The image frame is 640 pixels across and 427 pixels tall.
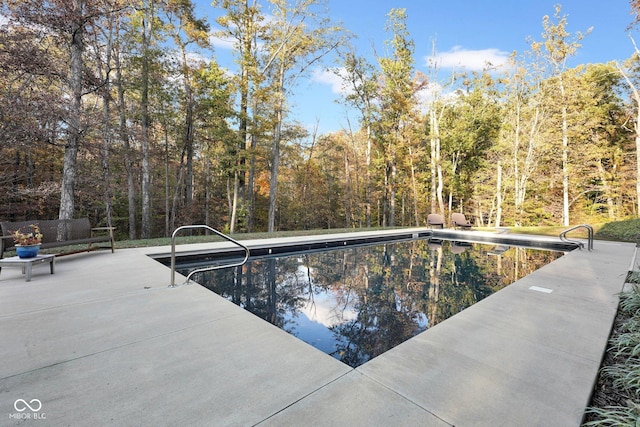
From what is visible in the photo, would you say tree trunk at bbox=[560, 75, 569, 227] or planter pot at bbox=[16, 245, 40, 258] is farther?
tree trunk at bbox=[560, 75, 569, 227]

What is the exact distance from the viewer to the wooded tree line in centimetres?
640

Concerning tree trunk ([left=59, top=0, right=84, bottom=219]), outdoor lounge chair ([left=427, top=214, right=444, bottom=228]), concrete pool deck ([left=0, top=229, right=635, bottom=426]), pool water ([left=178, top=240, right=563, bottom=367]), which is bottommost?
pool water ([left=178, top=240, right=563, bottom=367])

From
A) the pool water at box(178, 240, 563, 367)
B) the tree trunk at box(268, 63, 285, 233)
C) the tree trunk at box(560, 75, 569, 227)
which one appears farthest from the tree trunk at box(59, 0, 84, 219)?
the tree trunk at box(560, 75, 569, 227)

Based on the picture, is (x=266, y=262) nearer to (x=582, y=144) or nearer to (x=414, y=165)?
(x=414, y=165)

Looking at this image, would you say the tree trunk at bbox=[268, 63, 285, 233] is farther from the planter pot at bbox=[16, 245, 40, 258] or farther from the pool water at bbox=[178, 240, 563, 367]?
the planter pot at bbox=[16, 245, 40, 258]

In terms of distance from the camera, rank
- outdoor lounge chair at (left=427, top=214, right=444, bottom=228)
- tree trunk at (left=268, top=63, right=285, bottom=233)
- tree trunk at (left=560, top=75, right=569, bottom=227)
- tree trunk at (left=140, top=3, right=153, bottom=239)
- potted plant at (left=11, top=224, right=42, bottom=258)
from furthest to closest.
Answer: tree trunk at (left=560, top=75, right=569, bottom=227)
tree trunk at (left=268, top=63, right=285, bottom=233)
outdoor lounge chair at (left=427, top=214, right=444, bottom=228)
tree trunk at (left=140, top=3, right=153, bottom=239)
potted plant at (left=11, top=224, right=42, bottom=258)

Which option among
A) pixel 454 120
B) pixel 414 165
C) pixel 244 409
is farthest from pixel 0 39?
pixel 454 120

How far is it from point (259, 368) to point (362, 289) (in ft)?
8.93

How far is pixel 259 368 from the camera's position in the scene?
5.40ft

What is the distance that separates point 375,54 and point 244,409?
1687 cm

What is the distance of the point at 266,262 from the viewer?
5719 mm

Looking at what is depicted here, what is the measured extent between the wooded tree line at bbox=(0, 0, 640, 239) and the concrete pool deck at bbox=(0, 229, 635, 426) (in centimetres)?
549

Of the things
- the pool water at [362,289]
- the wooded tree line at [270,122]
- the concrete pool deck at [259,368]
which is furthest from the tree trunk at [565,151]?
the concrete pool deck at [259,368]

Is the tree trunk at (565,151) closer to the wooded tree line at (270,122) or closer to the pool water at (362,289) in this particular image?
the wooded tree line at (270,122)
